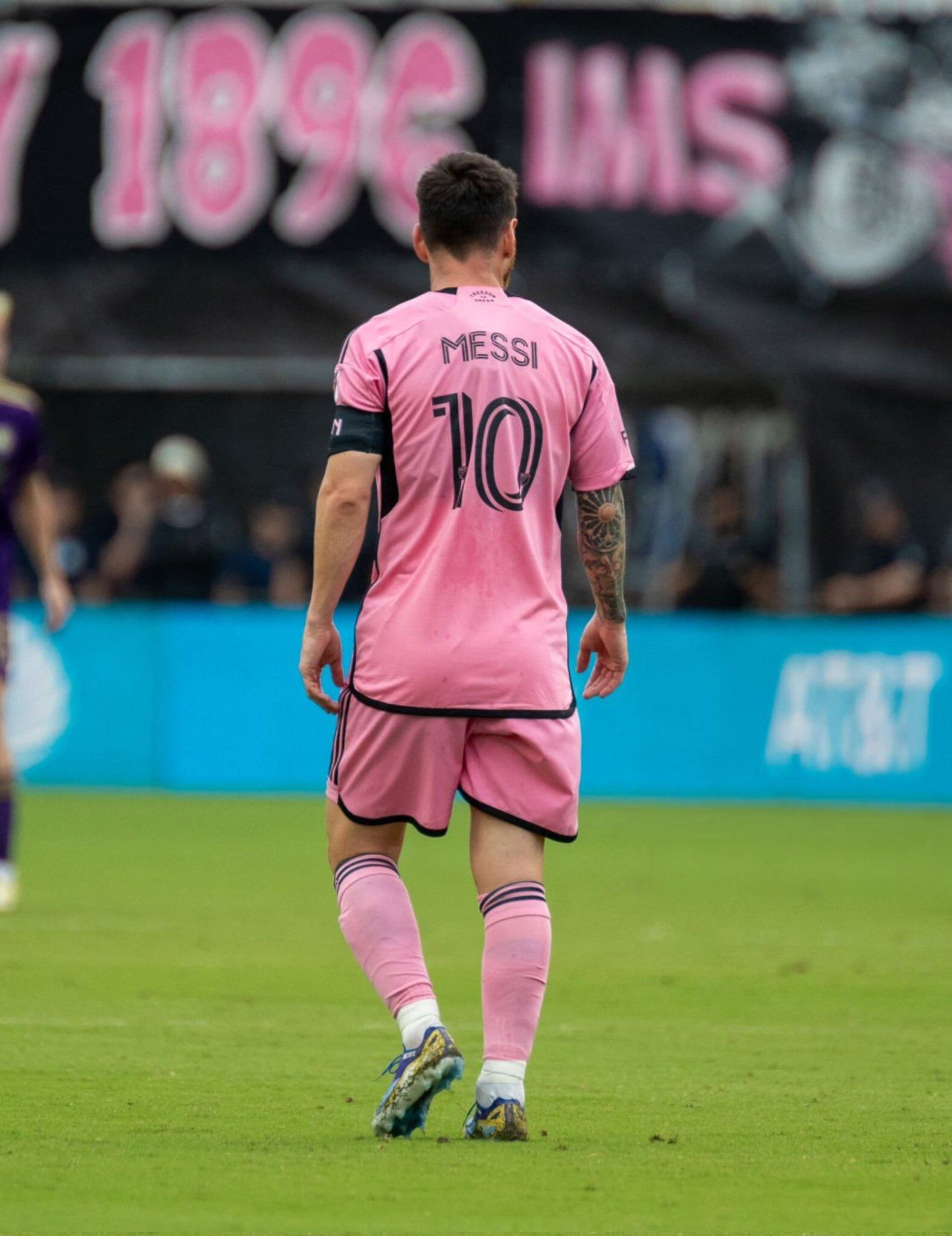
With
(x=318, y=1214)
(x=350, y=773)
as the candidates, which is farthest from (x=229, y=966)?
(x=318, y=1214)

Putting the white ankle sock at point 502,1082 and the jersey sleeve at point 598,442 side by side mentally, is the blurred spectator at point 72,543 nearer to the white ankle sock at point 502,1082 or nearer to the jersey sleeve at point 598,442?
the jersey sleeve at point 598,442

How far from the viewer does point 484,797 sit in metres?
5.36

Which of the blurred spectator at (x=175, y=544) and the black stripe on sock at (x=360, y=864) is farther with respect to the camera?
the blurred spectator at (x=175, y=544)

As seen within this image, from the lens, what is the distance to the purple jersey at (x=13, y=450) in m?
9.56

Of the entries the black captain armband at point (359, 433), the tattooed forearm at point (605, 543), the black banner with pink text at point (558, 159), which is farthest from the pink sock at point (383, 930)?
the black banner with pink text at point (558, 159)

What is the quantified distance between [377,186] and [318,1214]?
14337mm

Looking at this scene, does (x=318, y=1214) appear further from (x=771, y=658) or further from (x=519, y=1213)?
(x=771, y=658)

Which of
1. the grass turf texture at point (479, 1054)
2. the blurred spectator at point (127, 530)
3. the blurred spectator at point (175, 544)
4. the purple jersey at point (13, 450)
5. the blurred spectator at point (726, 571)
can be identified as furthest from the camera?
the blurred spectator at point (127, 530)

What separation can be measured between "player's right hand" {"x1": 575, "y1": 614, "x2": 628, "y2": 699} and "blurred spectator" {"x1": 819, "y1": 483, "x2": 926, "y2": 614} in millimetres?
12625

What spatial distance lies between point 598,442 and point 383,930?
46.8 inches

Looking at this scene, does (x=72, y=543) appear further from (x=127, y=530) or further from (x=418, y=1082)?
(x=418, y=1082)

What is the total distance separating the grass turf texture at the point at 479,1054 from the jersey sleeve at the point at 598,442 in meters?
1.45

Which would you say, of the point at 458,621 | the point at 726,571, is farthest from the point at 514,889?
the point at 726,571

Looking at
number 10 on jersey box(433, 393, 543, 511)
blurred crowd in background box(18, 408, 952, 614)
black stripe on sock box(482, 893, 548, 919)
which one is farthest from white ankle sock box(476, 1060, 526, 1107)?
blurred crowd in background box(18, 408, 952, 614)
